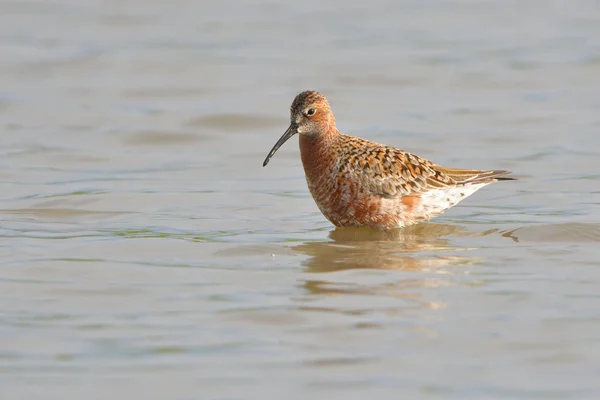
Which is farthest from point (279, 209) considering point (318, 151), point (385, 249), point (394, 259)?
point (394, 259)

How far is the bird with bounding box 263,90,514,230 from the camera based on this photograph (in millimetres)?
Answer: 11750

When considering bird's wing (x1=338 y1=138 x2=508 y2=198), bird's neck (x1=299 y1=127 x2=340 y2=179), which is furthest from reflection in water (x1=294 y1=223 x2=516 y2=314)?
bird's neck (x1=299 y1=127 x2=340 y2=179)

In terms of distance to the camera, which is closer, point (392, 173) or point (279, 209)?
point (392, 173)

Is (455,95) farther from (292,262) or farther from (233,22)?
(292,262)

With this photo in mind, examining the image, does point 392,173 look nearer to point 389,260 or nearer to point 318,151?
point 318,151

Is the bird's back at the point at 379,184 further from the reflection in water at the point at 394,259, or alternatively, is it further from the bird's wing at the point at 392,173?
the reflection in water at the point at 394,259

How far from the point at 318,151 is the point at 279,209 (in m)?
1.15

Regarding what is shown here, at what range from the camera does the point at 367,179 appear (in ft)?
38.6

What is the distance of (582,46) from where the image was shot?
66.3 ft

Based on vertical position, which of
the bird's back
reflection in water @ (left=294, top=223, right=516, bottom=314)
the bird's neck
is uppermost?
the bird's neck

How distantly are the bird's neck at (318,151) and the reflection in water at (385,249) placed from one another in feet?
2.19

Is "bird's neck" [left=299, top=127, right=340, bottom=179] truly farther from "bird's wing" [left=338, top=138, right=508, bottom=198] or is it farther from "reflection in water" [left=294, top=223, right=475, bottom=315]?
"reflection in water" [left=294, top=223, right=475, bottom=315]

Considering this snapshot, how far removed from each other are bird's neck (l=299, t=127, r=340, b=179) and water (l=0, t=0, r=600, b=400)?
0.66 m

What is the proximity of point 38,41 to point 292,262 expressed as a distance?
11.5m
